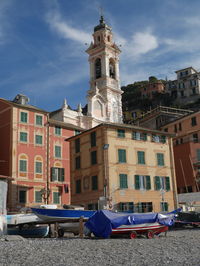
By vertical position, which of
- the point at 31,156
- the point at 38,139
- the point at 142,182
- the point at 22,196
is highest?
the point at 38,139

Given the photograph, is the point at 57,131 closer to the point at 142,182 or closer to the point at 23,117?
the point at 23,117

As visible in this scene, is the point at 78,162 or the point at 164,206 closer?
the point at 164,206

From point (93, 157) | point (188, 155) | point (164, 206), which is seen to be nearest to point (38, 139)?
point (93, 157)

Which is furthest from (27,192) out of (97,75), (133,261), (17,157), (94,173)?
(97,75)

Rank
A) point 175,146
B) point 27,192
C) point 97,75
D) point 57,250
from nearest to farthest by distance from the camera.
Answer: point 57,250 < point 27,192 < point 175,146 < point 97,75

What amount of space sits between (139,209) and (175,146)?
16784mm

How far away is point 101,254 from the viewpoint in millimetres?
14344

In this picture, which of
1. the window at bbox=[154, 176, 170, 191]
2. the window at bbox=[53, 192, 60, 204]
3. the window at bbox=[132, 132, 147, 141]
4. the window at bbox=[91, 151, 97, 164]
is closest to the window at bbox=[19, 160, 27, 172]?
the window at bbox=[53, 192, 60, 204]

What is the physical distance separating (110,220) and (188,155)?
27.1 m

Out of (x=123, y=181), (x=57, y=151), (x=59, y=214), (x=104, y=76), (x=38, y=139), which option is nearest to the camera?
(x=59, y=214)

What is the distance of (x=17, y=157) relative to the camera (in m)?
40.2

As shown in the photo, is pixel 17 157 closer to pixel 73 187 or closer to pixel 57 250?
pixel 73 187

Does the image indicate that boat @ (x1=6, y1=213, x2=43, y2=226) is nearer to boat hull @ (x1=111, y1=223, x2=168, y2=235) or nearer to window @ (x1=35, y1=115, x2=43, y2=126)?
boat hull @ (x1=111, y1=223, x2=168, y2=235)

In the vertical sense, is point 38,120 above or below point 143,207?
above
